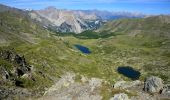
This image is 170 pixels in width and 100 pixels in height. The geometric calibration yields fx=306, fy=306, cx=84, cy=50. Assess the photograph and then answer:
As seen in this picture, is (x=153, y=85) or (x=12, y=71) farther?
(x=12, y=71)

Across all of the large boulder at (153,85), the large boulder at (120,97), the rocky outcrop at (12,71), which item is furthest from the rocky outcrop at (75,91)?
the large boulder at (153,85)

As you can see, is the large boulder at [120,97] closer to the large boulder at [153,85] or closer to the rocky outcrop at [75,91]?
the rocky outcrop at [75,91]

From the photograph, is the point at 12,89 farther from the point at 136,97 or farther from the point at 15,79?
the point at 136,97

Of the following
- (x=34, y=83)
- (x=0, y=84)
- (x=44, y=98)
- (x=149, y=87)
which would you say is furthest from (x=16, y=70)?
(x=149, y=87)

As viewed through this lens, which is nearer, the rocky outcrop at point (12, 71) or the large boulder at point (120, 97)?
the large boulder at point (120, 97)

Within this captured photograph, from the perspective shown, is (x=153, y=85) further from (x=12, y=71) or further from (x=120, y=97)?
(x=12, y=71)

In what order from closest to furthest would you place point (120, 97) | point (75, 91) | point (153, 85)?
1. point (120, 97)
2. point (75, 91)
3. point (153, 85)

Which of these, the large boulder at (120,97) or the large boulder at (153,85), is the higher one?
the large boulder at (120,97)

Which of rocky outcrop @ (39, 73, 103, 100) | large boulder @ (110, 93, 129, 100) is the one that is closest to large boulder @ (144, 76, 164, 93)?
large boulder @ (110, 93, 129, 100)

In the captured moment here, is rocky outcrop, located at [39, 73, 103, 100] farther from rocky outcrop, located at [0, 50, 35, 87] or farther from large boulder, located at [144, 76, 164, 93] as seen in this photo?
large boulder, located at [144, 76, 164, 93]

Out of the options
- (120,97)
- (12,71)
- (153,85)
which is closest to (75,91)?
(120,97)

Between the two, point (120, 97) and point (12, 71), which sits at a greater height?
point (120, 97)

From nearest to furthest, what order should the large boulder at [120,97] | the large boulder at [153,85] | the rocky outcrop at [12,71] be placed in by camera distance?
the large boulder at [120,97], the large boulder at [153,85], the rocky outcrop at [12,71]
